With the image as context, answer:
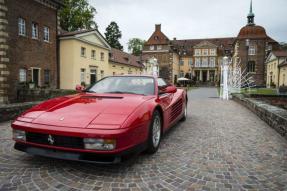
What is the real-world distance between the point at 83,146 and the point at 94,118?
15.8 inches

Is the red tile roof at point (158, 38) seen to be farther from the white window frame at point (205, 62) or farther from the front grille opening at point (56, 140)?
the front grille opening at point (56, 140)

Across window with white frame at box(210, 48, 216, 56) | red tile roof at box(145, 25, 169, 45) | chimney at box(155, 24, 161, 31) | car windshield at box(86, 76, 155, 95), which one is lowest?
car windshield at box(86, 76, 155, 95)

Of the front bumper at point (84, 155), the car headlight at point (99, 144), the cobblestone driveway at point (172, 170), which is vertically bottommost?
the cobblestone driveway at point (172, 170)

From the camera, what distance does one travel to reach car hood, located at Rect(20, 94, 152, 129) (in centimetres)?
290

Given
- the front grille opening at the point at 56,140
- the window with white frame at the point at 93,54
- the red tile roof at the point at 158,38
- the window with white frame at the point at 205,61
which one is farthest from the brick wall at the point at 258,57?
the front grille opening at the point at 56,140

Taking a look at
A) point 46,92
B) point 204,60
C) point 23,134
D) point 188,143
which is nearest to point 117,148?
point 23,134

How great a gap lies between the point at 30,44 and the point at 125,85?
1498cm

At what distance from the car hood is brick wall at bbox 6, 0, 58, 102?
13719 mm

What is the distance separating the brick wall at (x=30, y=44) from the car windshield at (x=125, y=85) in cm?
1289

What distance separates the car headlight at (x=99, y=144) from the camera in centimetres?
272

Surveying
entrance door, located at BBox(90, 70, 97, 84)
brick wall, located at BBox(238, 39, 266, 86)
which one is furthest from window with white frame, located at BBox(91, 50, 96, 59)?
brick wall, located at BBox(238, 39, 266, 86)

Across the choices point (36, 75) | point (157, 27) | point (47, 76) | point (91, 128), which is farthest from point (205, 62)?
point (91, 128)

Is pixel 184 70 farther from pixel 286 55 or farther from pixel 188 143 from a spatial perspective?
pixel 188 143

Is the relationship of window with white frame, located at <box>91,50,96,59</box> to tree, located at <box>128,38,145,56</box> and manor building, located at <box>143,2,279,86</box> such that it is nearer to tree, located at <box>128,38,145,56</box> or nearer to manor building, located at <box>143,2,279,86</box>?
manor building, located at <box>143,2,279,86</box>
